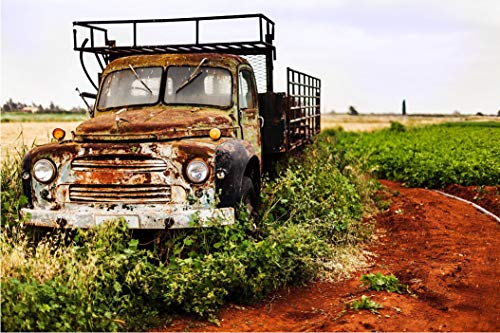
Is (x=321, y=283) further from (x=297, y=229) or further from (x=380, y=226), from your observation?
(x=380, y=226)

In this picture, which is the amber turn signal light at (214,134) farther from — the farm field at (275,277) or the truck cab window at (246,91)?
the truck cab window at (246,91)

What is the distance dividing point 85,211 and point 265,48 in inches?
168

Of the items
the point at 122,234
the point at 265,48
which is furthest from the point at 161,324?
the point at 265,48

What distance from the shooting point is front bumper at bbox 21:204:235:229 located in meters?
7.11

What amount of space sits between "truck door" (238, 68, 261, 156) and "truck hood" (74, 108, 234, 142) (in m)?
0.42

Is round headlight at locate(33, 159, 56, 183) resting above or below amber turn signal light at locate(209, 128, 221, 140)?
below

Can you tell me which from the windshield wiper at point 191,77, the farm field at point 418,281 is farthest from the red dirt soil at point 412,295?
the windshield wiper at point 191,77

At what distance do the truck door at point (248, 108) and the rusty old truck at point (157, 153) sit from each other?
15 mm

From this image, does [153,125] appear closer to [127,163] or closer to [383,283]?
[127,163]

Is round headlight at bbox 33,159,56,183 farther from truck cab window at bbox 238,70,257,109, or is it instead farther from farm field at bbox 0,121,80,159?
truck cab window at bbox 238,70,257,109

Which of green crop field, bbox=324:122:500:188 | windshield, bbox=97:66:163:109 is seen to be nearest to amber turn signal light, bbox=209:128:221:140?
windshield, bbox=97:66:163:109

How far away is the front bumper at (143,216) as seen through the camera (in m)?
7.11

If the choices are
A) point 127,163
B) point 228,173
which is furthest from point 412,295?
point 127,163

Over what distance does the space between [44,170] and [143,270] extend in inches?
76.3
